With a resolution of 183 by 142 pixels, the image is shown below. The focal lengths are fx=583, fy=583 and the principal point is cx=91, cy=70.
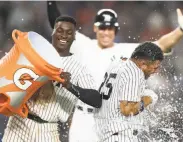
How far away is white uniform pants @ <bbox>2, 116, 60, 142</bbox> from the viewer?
407 centimetres

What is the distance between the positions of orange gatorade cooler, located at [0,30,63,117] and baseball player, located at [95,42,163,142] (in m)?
0.43

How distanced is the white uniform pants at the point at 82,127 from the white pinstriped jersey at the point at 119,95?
0.70 meters

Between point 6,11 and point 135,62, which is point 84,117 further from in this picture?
point 6,11

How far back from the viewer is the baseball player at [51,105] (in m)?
4.06

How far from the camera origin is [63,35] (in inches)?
173

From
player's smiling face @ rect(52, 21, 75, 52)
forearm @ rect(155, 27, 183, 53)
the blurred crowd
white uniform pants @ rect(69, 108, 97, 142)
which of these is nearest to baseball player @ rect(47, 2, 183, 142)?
forearm @ rect(155, 27, 183, 53)

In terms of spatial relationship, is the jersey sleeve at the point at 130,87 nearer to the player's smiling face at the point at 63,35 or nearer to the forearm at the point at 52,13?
the player's smiling face at the point at 63,35

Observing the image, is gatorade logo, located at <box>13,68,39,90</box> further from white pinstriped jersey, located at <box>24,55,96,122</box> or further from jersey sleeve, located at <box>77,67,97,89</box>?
jersey sleeve, located at <box>77,67,97,89</box>

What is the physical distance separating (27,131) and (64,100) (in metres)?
0.35

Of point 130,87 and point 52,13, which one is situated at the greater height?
point 52,13

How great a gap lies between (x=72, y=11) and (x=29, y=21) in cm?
62

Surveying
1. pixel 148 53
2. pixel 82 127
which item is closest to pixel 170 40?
pixel 82 127

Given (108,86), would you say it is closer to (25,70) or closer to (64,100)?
(64,100)

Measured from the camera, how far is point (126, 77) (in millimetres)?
3938
